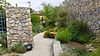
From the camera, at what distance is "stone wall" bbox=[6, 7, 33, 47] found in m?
11.9

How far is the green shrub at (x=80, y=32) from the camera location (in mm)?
12264

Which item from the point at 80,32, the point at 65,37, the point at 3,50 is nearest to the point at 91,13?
the point at 80,32

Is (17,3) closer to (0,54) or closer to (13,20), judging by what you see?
(13,20)

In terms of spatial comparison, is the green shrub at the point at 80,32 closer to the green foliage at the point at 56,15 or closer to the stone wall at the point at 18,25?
the stone wall at the point at 18,25

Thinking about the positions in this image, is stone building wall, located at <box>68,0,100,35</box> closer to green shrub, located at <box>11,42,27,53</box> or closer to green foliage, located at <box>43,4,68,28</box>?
green shrub, located at <box>11,42,27,53</box>

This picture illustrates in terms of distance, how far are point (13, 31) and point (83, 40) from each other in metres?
3.27

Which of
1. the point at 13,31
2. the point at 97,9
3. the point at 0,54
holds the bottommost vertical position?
the point at 0,54

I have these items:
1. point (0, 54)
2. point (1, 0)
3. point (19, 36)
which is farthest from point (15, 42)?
point (1, 0)

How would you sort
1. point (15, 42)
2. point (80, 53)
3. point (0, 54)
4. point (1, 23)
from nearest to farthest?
1. point (80, 53)
2. point (0, 54)
3. point (15, 42)
4. point (1, 23)

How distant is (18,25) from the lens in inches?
470

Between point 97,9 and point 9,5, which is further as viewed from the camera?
point 9,5

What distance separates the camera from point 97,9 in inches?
445

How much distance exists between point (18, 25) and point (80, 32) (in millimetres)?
3186

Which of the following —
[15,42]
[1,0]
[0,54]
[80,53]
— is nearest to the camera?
[80,53]
